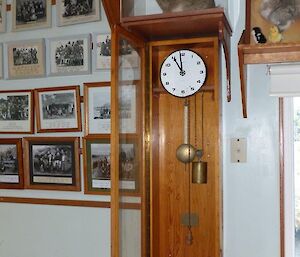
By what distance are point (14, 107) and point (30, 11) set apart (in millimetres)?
558

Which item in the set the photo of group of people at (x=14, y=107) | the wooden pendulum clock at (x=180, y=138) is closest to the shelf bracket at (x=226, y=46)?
the wooden pendulum clock at (x=180, y=138)

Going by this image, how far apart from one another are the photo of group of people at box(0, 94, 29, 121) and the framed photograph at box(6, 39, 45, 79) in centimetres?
13

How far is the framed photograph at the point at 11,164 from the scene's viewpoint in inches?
92.6

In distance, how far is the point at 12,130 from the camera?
2373 mm

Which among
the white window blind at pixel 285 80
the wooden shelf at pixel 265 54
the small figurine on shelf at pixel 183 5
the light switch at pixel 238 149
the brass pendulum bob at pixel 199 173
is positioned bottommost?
the brass pendulum bob at pixel 199 173

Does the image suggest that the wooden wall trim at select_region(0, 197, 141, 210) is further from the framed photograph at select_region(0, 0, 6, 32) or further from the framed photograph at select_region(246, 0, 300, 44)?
the framed photograph at select_region(246, 0, 300, 44)

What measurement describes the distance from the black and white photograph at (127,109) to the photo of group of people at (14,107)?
2.77ft

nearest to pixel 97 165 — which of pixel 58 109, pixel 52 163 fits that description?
pixel 52 163

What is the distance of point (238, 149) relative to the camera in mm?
1833

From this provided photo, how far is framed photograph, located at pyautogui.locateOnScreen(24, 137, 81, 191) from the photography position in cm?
222

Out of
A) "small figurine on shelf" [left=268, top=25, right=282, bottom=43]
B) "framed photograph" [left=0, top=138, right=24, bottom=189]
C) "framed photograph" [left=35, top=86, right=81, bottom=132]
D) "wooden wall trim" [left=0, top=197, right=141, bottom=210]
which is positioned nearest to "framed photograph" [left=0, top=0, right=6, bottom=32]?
"framed photograph" [left=35, top=86, right=81, bottom=132]

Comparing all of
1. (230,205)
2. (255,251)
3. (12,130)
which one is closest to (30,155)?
(12,130)

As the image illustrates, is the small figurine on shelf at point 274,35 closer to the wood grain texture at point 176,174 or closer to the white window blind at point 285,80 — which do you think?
the white window blind at point 285,80

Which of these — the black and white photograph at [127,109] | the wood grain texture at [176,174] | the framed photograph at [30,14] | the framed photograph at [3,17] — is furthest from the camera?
the framed photograph at [3,17]
